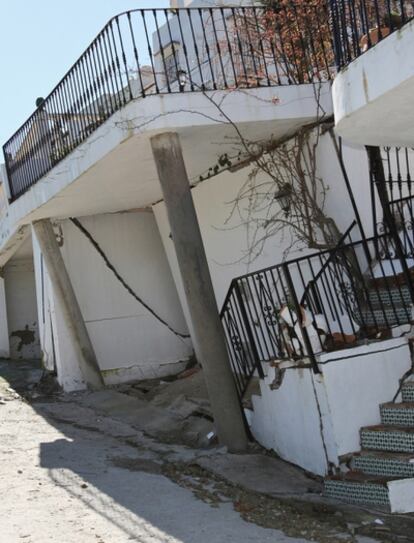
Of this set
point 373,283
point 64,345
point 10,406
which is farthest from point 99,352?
point 373,283

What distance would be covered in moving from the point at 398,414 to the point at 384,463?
20.1 inches

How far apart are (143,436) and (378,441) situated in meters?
3.49

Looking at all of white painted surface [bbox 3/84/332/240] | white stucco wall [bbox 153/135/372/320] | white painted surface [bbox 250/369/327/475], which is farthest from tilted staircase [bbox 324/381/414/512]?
white painted surface [bbox 3/84/332/240]

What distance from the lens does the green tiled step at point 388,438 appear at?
6125 mm

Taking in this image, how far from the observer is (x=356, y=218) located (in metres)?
8.45

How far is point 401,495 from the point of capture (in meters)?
5.79

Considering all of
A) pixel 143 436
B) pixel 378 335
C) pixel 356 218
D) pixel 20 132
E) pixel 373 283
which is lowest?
pixel 143 436

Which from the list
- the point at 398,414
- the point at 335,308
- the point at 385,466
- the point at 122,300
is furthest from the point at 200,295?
the point at 122,300

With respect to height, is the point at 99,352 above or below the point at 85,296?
below

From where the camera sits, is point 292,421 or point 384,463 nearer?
point 384,463

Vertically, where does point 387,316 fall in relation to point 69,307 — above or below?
below

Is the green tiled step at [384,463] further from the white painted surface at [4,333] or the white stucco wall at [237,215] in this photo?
the white painted surface at [4,333]

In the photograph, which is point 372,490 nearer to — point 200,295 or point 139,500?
point 139,500

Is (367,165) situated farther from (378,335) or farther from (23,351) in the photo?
(23,351)
